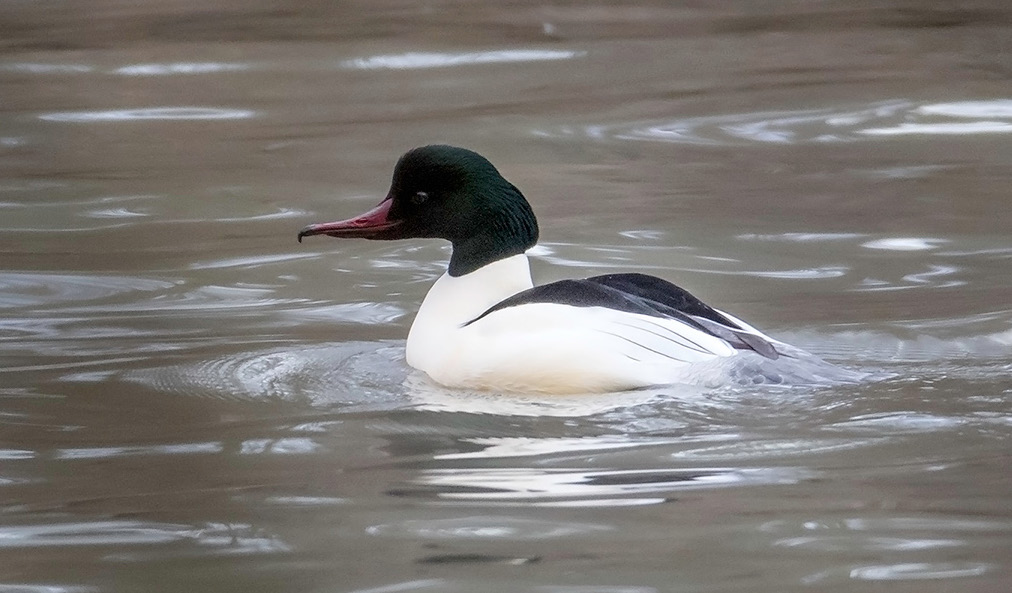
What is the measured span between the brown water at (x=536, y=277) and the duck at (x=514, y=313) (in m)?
0.12

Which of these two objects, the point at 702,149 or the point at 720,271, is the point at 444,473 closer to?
the point at 720,271

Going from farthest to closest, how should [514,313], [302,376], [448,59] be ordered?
[448,59] → [302,376] → [514,313]

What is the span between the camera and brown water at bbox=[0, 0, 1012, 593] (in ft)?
13.9

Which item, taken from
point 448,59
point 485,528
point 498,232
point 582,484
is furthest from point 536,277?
point 448,59

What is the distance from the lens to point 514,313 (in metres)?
5.49

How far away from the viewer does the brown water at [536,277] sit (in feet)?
13.9

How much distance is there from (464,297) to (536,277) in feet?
6.42

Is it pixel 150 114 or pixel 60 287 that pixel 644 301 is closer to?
pixel 60 287

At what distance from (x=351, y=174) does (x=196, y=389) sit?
403cm

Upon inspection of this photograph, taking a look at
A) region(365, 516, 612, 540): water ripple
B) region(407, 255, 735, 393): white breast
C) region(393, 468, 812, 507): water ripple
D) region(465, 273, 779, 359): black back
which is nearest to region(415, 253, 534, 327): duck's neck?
region(465, 273, 779, 359): black back

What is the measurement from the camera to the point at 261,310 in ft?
23.9

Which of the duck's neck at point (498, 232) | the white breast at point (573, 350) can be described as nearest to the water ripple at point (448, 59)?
the duck's neck at point (498, 232)

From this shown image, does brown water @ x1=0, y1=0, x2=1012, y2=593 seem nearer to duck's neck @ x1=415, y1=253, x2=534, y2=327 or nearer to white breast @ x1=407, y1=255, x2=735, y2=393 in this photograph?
white breast @ x1=407, y1=255, x2=735, y2=393

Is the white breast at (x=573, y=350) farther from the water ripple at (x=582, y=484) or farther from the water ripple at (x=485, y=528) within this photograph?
the water ripple at (x=485, y=528)
